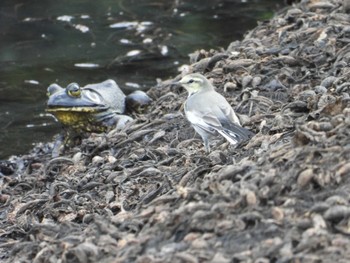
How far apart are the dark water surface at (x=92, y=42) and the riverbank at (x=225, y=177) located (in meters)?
1.54

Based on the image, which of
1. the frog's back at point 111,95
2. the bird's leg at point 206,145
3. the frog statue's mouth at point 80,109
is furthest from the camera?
the frog's back at point 111,95

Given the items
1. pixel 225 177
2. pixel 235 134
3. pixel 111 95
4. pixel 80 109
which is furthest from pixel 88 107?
pixel 225 177

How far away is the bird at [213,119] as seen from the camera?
6594mm

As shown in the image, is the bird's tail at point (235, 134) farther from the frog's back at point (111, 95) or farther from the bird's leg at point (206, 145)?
the frog's back at point (111, 95)

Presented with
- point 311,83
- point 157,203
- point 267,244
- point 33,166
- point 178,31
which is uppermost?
point 267,244

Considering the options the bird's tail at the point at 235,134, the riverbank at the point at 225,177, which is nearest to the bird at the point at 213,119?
the bird's tail at the point at 235,134

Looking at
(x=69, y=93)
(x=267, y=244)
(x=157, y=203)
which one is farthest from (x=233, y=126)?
(x=69, y=93)

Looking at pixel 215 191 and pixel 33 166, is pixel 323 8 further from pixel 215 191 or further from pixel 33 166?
pixel 215 191

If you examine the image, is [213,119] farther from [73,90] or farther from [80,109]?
[80,109]

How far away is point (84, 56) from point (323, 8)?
3734 millimetres

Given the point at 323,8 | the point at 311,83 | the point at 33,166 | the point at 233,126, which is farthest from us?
the point at 323,8

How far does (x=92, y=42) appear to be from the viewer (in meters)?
14.0

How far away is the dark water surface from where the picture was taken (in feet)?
38.0

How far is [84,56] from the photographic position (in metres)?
13.4
